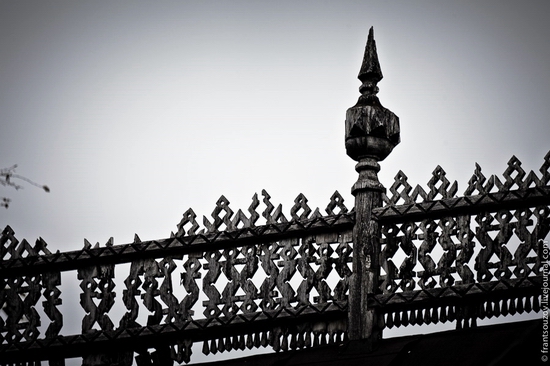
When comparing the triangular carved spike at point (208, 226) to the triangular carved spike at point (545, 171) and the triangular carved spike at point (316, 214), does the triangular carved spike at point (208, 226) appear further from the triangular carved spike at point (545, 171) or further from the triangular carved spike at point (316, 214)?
the triangular carved spike at point (545, 171)

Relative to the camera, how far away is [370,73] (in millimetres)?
13172

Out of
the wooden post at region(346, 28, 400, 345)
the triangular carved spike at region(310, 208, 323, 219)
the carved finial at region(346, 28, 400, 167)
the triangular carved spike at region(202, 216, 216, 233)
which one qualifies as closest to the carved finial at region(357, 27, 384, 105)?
the wooden post at region(346, 28, 400, 345)

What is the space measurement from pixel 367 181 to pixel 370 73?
3.84 ft

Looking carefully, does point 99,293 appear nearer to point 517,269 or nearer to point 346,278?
point 346,278

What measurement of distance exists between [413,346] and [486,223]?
130 cm

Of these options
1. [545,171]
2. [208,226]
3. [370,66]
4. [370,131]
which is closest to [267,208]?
[208,226]

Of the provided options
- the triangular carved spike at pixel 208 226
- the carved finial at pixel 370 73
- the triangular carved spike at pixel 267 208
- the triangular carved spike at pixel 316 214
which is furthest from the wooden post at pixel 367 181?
the triangular carved spike at pixel 208 226

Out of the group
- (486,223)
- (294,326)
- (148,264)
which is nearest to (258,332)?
(294,326)

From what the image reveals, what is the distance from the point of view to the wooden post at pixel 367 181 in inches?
480

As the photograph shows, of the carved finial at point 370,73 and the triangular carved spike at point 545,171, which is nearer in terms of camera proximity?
the triangular carved spike at point 545,171

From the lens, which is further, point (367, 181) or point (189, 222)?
point (189, 222)

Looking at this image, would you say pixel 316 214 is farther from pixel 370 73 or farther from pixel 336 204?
pixel 370 73

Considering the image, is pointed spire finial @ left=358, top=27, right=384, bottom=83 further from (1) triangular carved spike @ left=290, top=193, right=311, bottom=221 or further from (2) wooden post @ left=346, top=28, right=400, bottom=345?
(1) triangular carved spike @ left=290, top=193, right=311, bottom=221

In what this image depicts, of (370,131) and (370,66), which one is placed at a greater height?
(370,66)
